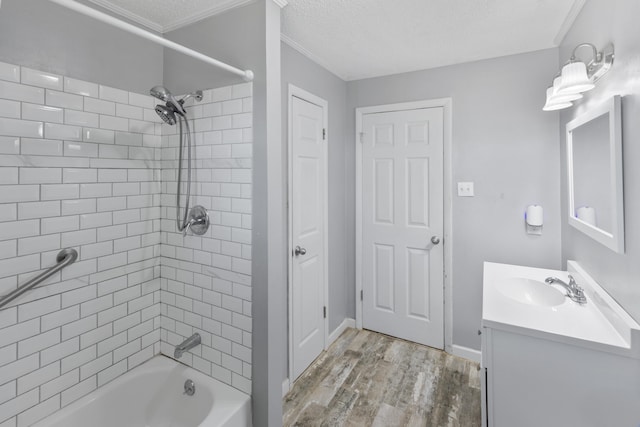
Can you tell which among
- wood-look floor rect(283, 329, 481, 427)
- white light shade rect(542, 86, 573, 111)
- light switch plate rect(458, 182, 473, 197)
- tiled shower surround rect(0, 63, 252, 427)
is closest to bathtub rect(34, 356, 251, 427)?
tiled shower surround rect(0, 63, 252, 427)

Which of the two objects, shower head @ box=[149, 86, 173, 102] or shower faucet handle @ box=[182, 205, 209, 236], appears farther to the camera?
shower faucet handle @ box=[182, 205, 209, 236]

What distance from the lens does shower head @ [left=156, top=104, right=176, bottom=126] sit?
1.55 meters

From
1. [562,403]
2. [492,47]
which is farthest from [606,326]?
[492,47]

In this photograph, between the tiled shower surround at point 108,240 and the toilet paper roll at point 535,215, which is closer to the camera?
the tiled shower surround at point 108,240

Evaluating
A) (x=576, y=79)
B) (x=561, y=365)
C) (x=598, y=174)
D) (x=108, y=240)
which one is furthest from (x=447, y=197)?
(x=108, y=240)

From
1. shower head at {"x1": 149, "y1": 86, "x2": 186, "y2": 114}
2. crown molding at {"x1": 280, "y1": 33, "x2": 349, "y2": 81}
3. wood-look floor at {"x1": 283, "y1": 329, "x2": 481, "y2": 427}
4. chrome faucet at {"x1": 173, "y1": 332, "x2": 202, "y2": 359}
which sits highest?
crown molding at {"x1": 280, "y1": 33, "x2": 349, "y2": 81}

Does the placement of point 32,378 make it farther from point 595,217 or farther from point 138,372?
point 595,217

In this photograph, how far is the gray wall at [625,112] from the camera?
1110 millimetres

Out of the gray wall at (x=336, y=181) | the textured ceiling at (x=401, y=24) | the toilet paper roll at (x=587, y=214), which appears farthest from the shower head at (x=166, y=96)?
the toilet paper roll at (x=587, y=214)

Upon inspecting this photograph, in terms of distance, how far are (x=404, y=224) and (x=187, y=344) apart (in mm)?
1916

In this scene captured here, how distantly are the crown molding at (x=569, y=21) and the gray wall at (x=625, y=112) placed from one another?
62 millimetres

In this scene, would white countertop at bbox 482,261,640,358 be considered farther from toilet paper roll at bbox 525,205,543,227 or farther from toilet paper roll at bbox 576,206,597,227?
toilet paper roll at bbox 525,205,543,227

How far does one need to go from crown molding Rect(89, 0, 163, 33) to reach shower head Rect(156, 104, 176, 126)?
0.57 m

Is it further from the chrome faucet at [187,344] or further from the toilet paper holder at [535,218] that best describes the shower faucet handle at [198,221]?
the toilet paper holder at [535,218]
